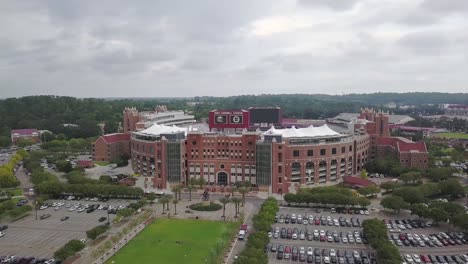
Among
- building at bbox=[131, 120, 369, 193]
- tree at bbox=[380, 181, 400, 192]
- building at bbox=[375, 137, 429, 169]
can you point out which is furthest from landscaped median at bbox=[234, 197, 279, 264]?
building at bbox=[375, 137, 429, 169]

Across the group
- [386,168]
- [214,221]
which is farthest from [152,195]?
[386,168]

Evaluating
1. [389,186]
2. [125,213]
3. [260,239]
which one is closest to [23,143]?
[125,213]

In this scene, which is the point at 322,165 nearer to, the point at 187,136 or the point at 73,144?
the point at 187,136

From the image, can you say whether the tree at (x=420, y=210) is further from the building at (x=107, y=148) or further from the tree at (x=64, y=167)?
the building at (x=107, y=148)

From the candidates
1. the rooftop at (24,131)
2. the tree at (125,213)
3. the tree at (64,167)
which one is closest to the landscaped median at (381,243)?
the tree at (125,213)

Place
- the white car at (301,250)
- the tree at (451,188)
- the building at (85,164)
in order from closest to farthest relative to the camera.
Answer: the white car at (301,250), the tree at (451,188), the building at (85,164)

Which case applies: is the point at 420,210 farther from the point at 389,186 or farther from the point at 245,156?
the point at 245,156
